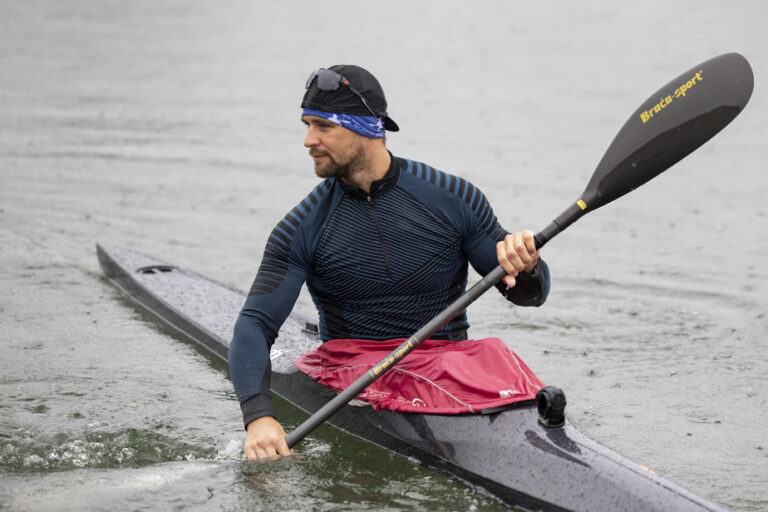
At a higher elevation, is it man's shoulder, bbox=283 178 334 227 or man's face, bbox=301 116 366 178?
man's face, bbox=301 116 366 178

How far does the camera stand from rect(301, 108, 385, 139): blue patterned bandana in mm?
4352

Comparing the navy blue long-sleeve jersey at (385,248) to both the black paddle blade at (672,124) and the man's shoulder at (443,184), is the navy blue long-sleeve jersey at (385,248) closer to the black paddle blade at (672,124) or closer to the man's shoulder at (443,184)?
the man's shoulder at (443,184)

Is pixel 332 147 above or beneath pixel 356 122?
beneath

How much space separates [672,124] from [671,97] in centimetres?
12

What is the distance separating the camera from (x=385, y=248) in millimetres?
4547

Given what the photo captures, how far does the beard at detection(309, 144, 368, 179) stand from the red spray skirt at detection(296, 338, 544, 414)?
79 centimetres

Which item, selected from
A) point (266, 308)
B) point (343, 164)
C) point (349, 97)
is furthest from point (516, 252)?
point (266, 308)

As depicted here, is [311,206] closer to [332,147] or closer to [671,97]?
[332,147]

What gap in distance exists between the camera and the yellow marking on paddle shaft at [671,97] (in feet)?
14.5

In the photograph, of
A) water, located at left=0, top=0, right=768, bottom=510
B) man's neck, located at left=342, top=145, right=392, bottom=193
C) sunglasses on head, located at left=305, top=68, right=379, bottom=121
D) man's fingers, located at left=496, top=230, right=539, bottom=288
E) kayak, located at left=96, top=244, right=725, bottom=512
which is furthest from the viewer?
water, located at left=0, top=0, right=768, bottom=510

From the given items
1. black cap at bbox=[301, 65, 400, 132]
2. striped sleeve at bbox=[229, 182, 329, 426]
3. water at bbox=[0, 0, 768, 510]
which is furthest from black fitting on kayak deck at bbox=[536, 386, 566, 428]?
black cap at bbox=[301, 65, 400, 132]

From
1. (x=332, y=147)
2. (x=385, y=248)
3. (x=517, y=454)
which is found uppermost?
(x=332, y=147)

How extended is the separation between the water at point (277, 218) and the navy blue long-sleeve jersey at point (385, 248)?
73cm

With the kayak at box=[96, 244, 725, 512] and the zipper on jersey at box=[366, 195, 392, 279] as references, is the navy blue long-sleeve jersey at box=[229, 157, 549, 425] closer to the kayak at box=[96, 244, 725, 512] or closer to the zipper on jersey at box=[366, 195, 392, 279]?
the zipper on jersey at box=[366, 195, 392, 279]
